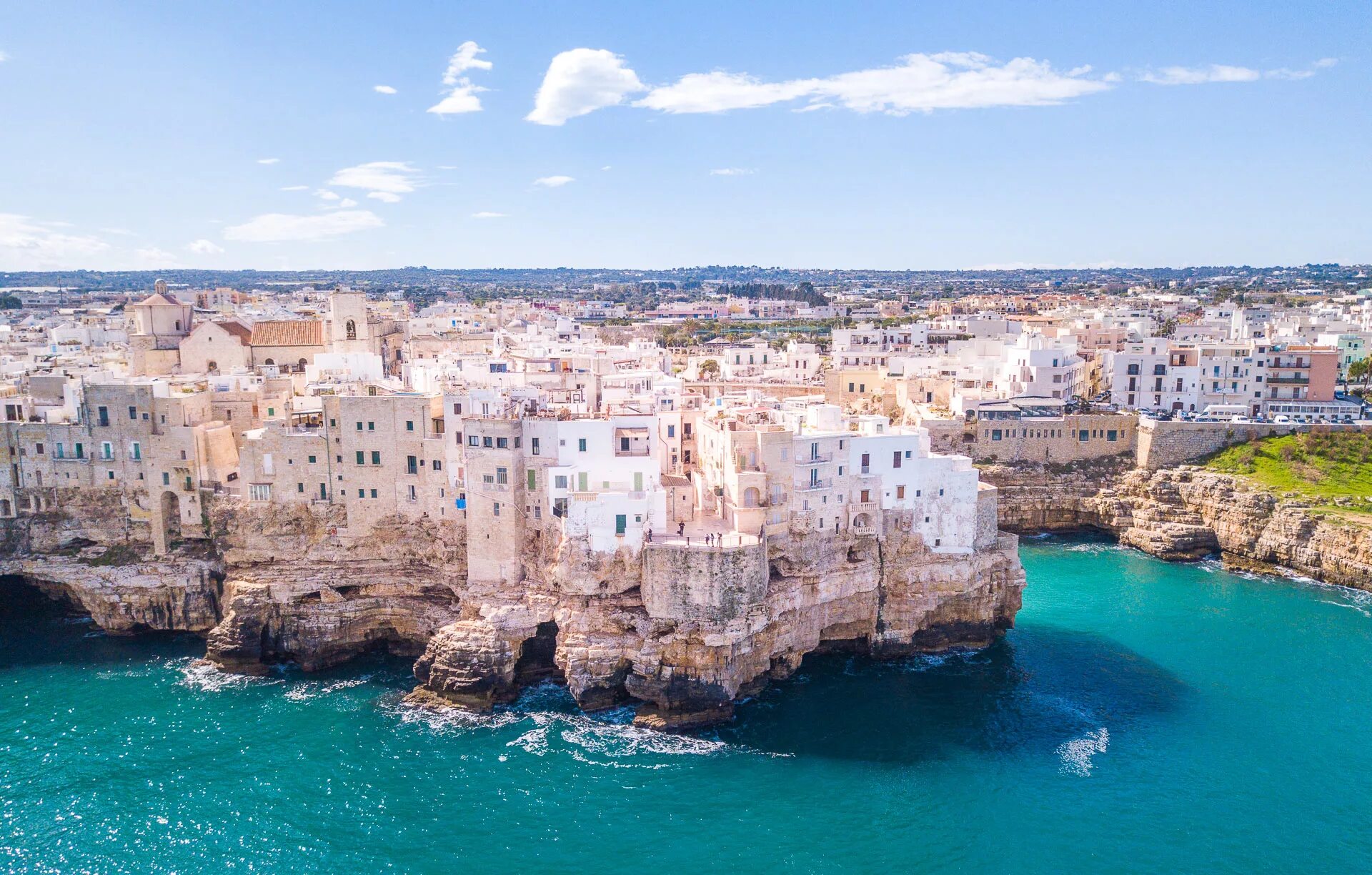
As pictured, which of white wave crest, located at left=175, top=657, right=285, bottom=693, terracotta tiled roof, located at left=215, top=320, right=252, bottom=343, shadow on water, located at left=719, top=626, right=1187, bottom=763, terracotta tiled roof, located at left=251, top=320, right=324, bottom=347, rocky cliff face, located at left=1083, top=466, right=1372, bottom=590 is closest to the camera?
shadow on water, located at left=719, top=626, right=1187, bottom=763

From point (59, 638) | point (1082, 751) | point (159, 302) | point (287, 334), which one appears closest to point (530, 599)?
point (1082, 751)

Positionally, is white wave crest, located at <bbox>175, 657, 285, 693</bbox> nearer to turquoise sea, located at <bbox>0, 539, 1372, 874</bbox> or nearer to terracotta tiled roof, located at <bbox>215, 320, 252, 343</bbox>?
turquoise sea, located at <bbox>0, 539, 1372, 874</bbox>

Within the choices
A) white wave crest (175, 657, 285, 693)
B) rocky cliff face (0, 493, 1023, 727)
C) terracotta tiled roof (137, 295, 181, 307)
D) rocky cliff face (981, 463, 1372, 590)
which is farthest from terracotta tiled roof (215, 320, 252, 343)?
rocky cliff face (981, 463, 1372, 590)

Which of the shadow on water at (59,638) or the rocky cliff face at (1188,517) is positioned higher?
the rocky cliff face at (1188,517)

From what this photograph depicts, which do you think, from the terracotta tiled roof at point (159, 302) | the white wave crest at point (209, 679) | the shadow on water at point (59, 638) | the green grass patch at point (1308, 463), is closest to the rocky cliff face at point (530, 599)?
the white wave crest at point (209, 679)

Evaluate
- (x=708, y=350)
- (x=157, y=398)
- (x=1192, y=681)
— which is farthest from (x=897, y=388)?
(x=157, y=398)

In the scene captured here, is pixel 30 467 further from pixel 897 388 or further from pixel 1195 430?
pixel 1195 430

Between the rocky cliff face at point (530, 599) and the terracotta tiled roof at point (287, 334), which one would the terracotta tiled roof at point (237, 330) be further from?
the rocky cliff face at point (530, 599)
